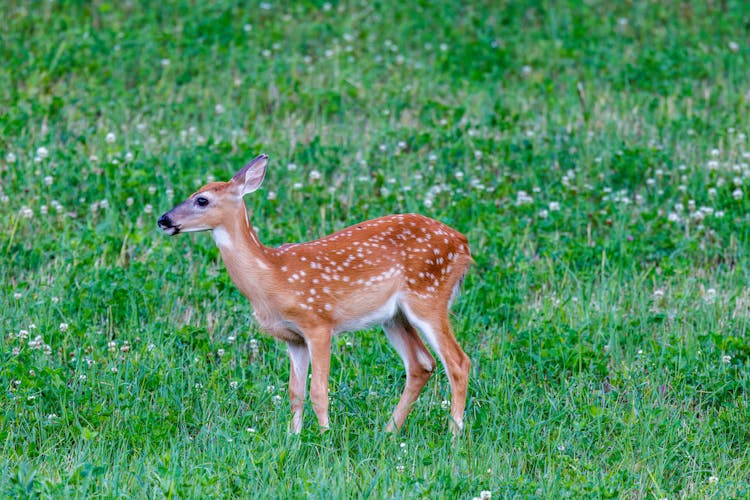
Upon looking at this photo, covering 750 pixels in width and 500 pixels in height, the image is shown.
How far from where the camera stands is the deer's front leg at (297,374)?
6.82 m

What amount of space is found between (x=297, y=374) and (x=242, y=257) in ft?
2.59

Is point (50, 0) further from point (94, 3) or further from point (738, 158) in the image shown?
point (738, 158)

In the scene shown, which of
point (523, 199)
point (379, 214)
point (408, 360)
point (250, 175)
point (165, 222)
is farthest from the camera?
point (523, 199)

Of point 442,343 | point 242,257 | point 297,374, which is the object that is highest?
point 242,257

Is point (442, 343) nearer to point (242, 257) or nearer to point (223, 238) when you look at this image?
point (242, 257)

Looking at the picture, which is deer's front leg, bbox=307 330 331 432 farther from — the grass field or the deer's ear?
the deer's ear

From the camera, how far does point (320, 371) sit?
259 inches

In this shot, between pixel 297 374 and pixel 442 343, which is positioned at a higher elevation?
pixel 442 343

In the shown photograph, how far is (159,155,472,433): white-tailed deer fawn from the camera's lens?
6.60 m

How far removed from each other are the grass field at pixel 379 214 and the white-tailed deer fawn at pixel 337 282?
0.30 metres

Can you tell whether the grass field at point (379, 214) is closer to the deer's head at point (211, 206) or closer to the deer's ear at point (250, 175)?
the deer's head at point (211, 206)

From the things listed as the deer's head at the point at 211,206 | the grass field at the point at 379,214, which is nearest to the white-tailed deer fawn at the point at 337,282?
the deer's head at the point at 211,206


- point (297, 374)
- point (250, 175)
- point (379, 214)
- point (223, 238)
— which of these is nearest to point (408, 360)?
point (297, 374)

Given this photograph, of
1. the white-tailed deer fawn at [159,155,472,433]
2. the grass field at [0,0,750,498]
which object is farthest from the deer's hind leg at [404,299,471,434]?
the grass field at [0,0,750,498]
